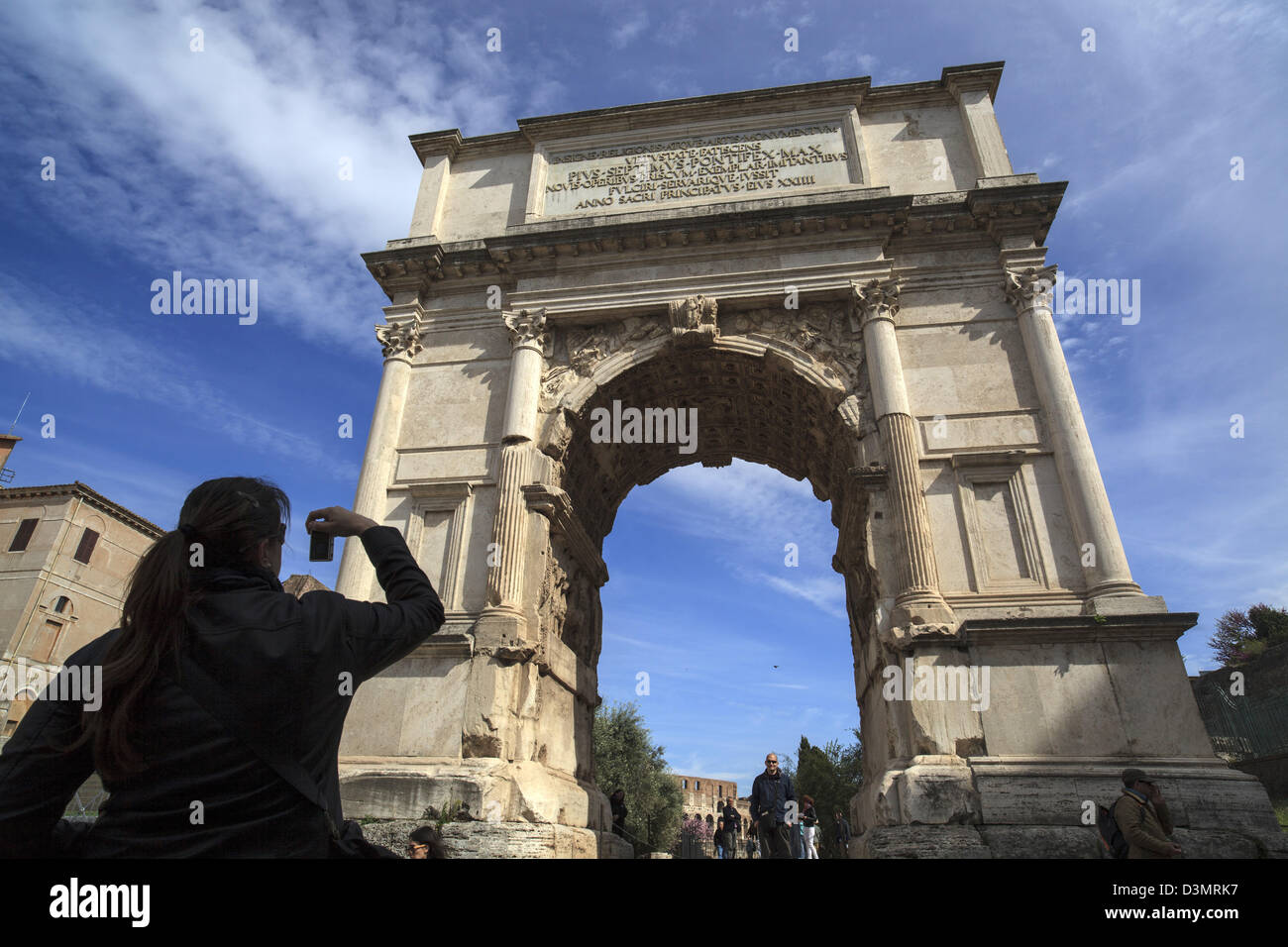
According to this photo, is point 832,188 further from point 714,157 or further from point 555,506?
point 555,506

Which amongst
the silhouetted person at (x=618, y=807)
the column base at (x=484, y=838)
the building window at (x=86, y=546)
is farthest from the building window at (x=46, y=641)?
the column base at (x=484, y=838)

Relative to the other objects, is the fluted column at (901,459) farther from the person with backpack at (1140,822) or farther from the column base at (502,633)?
the column base at (502,633)

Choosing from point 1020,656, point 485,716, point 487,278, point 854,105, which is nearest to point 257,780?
point 485,716

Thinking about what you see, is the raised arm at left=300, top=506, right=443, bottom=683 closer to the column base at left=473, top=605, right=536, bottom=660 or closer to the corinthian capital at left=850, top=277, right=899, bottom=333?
the column base at left=473, top=605, right=536, bottom=660

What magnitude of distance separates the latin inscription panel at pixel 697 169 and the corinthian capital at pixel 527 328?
8.78 feet

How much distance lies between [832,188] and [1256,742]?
15.5 m

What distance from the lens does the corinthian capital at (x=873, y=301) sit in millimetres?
12484

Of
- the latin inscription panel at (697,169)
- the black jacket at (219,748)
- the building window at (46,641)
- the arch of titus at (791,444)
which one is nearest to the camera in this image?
the black jacket at (219,748)

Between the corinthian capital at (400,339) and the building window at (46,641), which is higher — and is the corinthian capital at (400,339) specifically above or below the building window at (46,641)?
above

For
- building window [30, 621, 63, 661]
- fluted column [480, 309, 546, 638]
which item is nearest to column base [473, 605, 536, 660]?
fluted column [480, 309, 546, 638]

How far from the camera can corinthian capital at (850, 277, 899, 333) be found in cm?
1248

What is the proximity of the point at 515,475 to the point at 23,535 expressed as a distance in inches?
1232

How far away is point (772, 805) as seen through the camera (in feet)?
34.9

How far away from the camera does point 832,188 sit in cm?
1388
